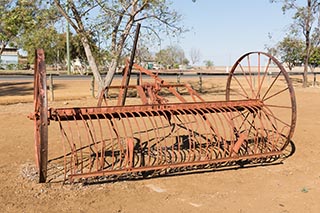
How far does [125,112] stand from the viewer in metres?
5.07

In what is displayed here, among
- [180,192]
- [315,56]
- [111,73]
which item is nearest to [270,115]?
[180,192]

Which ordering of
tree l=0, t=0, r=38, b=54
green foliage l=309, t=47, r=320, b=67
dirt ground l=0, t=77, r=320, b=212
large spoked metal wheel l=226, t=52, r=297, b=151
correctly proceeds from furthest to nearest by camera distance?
green foliage l=309, t=47, r=320, b=67 < tree l=0, t=0, r=38, b=54 < large spoked metal wheel l=226, t=52, r=297, b=151 < dirt ground l=0, t=77, r=320, b=212

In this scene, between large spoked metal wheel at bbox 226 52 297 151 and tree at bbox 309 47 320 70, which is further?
tree at bbox 309 47 320 70

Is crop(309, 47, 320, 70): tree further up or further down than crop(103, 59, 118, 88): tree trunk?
further up

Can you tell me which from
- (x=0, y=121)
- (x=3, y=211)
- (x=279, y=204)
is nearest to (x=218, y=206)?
(x=279, y=204)

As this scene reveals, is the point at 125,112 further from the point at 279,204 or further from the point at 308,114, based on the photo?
the point at 308,114

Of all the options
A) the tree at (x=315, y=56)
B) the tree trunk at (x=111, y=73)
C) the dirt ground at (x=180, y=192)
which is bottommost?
the dirt ground at (x=180, y=192)

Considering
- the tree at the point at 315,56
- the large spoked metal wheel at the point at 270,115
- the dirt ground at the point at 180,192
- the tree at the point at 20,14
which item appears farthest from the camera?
the tree at the point at 315,56

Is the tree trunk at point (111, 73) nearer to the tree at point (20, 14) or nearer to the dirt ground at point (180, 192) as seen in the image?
the tree at point (20, 14)

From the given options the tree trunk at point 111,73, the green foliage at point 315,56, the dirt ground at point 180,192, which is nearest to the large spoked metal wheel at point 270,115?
the dirt ground at point 180,192

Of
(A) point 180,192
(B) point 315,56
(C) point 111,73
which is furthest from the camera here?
(B) point 315,56

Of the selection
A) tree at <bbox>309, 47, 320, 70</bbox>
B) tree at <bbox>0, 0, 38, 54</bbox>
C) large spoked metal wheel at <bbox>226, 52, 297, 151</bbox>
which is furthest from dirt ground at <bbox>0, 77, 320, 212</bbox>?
tree at <bbox>309, 47, 320, 70</bbox>

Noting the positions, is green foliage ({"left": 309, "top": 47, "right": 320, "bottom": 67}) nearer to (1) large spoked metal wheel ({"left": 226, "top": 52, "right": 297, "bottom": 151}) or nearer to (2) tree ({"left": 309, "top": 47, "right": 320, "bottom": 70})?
(2) tree ({"left": 309, "top": 47, "right": 320, "bottom": 70})

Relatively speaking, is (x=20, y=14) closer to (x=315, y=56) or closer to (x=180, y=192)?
(x=180, y=192)
